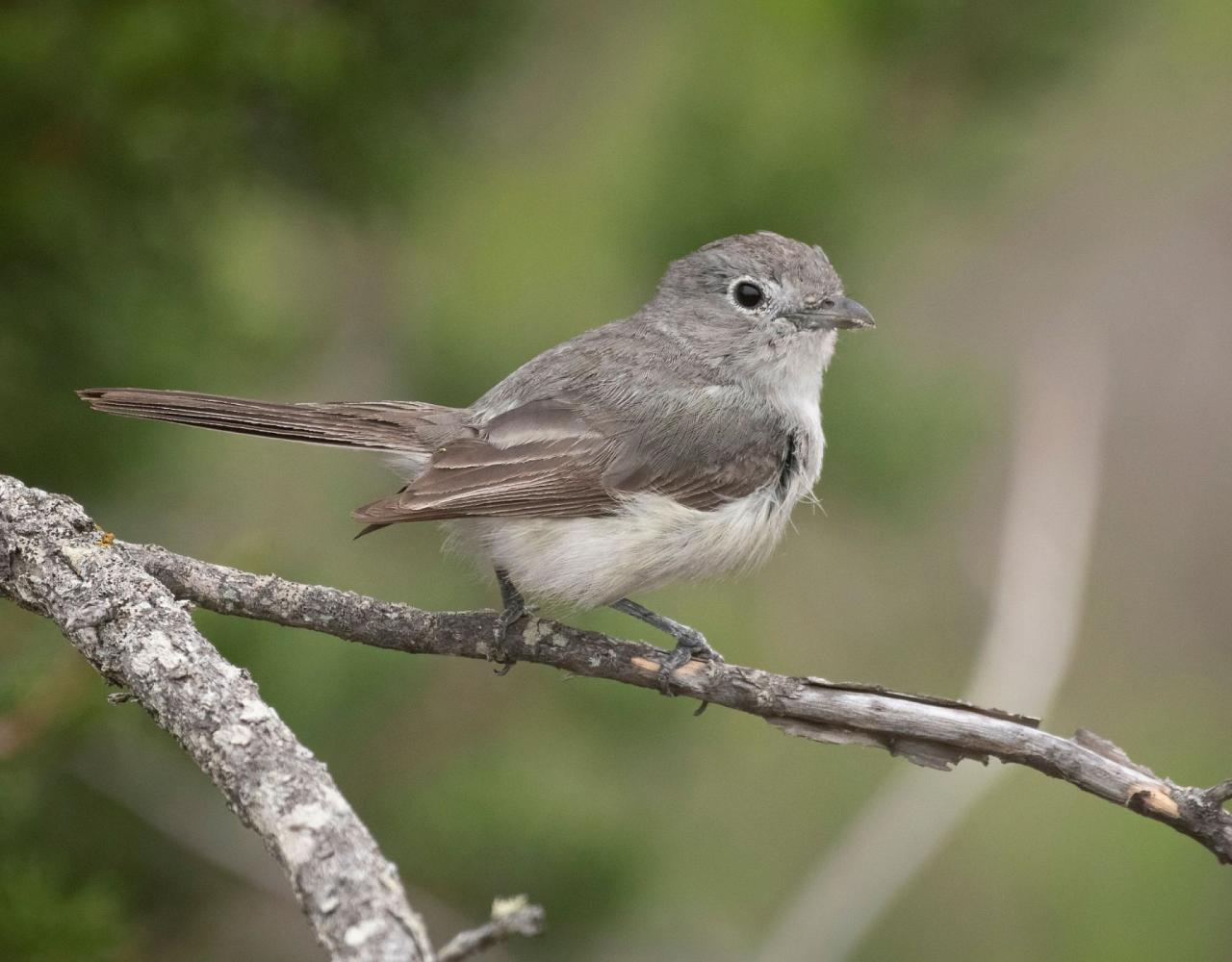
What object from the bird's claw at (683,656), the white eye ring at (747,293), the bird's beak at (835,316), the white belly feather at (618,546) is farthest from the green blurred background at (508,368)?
the bird's claw at (683,656)

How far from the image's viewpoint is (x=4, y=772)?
9.78 ft

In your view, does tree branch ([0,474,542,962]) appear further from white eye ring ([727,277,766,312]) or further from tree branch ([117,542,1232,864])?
white eye ring ([727,277,766,312])

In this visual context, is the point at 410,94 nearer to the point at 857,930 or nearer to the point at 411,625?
the point at 411,625

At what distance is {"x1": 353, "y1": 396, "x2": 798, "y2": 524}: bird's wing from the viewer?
12.2ft

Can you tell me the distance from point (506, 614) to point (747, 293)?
5.48 ft

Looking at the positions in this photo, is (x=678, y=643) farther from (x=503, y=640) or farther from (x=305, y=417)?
(x=305, y=417)

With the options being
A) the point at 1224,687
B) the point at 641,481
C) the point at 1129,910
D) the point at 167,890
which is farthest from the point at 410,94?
the point at 1224,687

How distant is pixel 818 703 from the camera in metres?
2.84

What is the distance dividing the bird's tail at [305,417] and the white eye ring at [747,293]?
1.03 metres

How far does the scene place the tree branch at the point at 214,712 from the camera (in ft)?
5.90

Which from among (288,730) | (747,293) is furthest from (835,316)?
(288,730)

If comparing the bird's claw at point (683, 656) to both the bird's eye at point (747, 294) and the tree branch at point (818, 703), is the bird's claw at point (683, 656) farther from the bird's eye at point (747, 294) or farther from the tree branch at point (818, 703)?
the bird's eye at point (747, 294)

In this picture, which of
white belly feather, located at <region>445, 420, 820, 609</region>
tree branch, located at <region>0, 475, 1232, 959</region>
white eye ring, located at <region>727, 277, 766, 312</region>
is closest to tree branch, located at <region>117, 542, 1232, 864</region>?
tree branch, located at <region>0, 475, 1232, 959</region>

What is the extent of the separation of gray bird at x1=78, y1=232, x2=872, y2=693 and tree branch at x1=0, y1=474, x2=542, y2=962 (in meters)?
0.69
